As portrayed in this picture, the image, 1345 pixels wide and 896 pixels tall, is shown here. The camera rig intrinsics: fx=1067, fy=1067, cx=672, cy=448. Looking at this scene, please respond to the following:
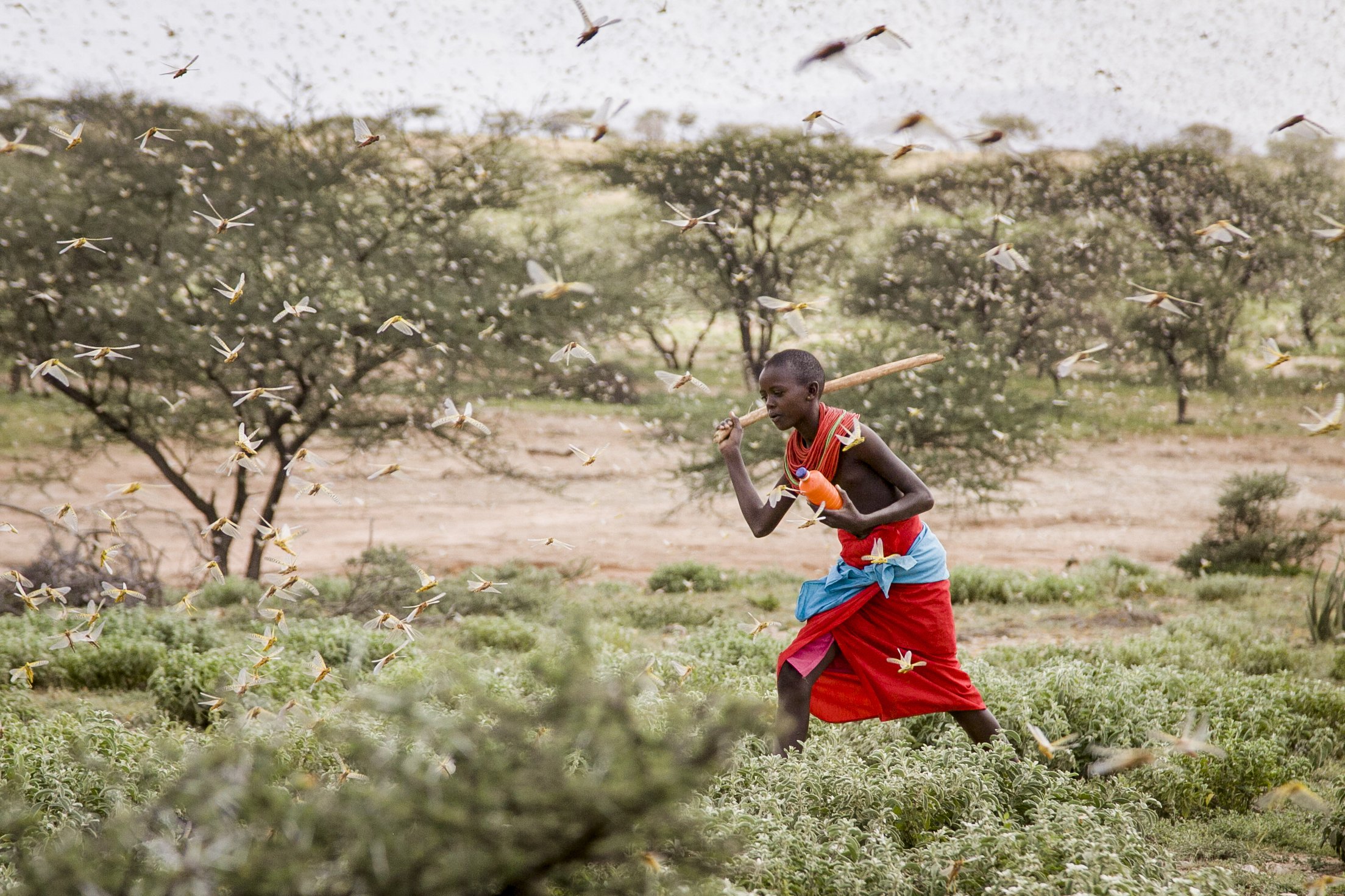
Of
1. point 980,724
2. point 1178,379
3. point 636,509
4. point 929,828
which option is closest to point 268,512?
point 636,509

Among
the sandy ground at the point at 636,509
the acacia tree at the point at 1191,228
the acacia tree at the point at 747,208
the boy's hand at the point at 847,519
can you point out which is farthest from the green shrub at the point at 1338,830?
the acacia tree at the point at 1191,228

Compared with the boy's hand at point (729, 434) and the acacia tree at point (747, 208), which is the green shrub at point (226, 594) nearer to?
the boy's hand at point (729, 434)

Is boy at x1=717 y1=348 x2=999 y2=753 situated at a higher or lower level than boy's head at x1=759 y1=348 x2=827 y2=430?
lower

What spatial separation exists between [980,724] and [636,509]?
A: 1345cm

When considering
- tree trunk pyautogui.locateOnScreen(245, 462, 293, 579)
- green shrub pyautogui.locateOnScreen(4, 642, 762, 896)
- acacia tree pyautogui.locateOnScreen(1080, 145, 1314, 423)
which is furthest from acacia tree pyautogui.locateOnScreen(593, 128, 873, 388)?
green shrub pyautogui.locateOnScreen(4, 642, 762, 896)

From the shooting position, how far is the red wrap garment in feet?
12.4

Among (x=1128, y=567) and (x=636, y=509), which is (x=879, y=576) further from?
(x=636, y=509)

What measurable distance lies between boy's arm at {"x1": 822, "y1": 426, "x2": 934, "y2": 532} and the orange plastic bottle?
0.09 m

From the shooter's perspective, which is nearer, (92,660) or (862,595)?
(862,595)

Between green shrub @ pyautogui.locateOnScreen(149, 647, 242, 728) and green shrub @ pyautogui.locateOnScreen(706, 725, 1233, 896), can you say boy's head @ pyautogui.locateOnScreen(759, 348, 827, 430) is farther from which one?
green shrub @ pyautogui.locateOnScreen(149, 647, 242, 728)

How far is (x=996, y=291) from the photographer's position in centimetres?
2117

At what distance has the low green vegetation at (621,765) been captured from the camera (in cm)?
172

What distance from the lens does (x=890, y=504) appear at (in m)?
3.86

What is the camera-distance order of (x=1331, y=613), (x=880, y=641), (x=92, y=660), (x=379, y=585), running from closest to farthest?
(x=880, y=641) → (x=92, y=660) → (x=1331, y=613) → (x=379, y=585)
